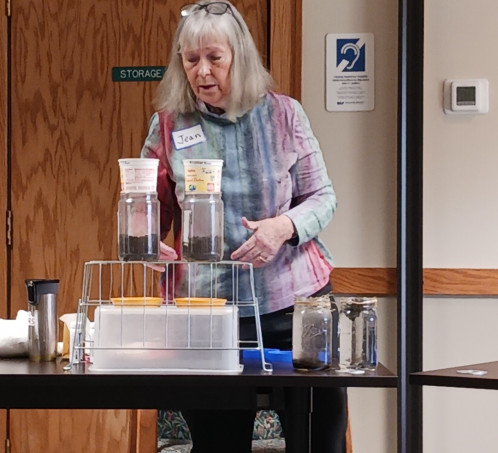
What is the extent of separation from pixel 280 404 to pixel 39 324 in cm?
55

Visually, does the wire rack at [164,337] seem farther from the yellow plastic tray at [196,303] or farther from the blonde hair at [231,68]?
the blonde hair at [231,68]

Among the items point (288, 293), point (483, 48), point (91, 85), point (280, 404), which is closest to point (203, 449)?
point (288, 293)

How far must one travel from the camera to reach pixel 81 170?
3182 mm

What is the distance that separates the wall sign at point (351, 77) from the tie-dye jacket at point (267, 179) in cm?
14

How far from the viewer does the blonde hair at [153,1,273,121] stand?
10.1ft

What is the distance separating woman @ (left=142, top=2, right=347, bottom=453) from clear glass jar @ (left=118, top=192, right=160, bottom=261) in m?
1.20

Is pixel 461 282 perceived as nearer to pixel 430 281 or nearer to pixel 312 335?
pixel 430 281

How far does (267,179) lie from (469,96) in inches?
29.4

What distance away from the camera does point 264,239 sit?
306 cm

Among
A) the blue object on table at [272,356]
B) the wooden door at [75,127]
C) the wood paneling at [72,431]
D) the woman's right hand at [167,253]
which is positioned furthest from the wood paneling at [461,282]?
the blue object on table at [272,356]

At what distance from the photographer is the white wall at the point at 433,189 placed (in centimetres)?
314

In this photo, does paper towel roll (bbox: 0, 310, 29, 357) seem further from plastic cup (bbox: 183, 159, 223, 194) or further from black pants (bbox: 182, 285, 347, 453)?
black pants (bbox: 182, 285, 347, 453)

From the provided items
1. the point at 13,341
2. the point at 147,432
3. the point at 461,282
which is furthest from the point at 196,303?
the point at 461,282

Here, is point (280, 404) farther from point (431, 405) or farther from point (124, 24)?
point (124, 24)
